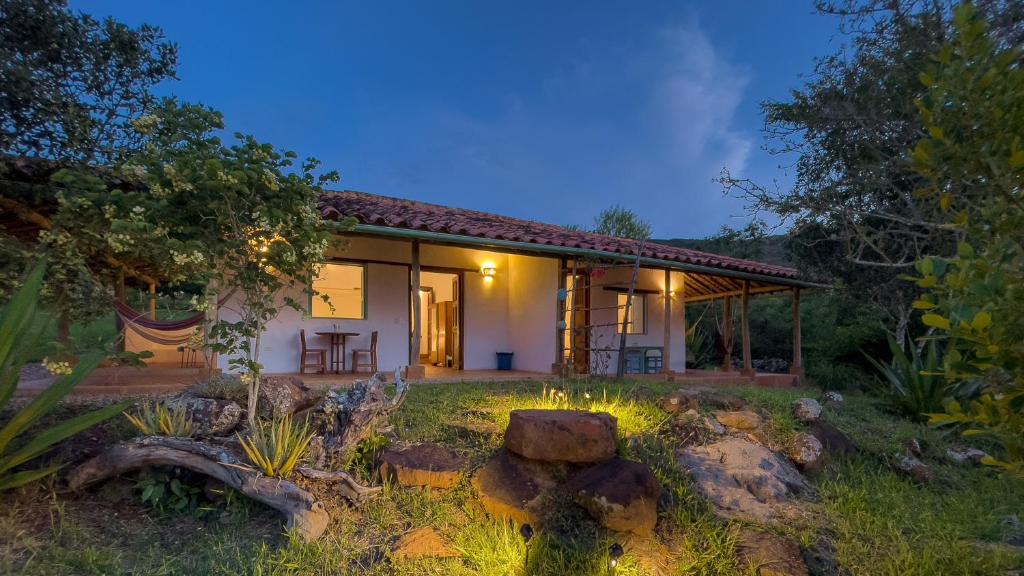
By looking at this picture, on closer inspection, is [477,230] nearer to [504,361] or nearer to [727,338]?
[504,361]

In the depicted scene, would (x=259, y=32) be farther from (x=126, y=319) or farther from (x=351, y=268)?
(x=126, y=319)

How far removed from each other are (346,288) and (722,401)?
6.23 metres

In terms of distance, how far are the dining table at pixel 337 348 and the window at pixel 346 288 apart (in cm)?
44

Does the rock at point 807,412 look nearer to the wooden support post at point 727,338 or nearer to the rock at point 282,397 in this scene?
the rock at point 282,397

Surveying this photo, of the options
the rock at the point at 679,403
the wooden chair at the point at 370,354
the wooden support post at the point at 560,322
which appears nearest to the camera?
the rock at the point at 679,403

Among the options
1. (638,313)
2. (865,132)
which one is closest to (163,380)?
(638,313)

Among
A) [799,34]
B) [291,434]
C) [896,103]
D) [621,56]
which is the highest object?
[621,56]

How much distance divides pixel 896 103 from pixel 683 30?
1079 centimetres

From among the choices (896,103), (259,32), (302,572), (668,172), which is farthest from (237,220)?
(668,172)

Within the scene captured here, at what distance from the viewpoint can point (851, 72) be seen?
7.59 m

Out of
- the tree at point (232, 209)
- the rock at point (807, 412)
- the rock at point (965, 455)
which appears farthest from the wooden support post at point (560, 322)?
the tree at point (232, 209)

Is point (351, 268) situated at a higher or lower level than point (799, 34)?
lower

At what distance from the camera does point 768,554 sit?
3061 mm

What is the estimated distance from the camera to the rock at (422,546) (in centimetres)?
310
